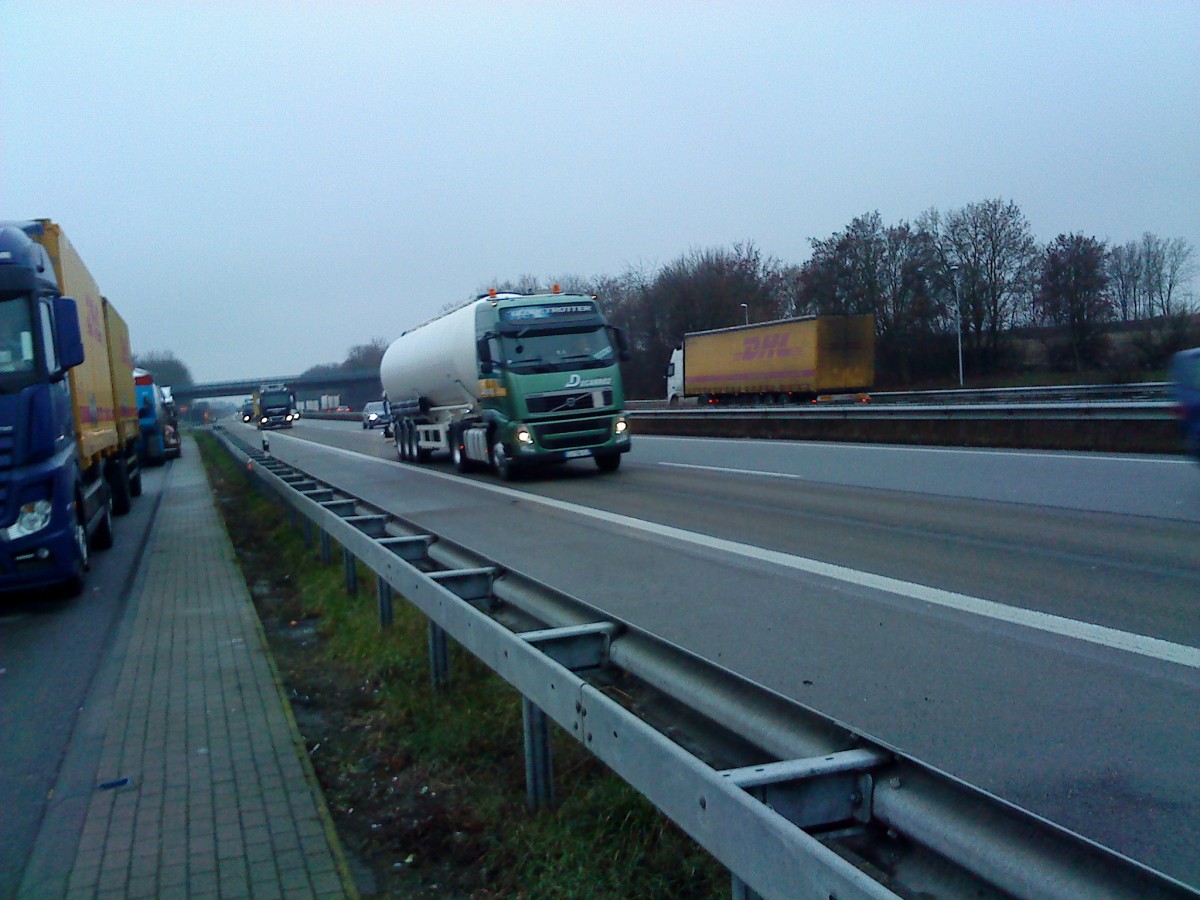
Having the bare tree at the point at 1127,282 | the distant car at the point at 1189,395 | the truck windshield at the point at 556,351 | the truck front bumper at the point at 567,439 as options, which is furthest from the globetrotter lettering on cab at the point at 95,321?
the bare tree at the point at 1127,282

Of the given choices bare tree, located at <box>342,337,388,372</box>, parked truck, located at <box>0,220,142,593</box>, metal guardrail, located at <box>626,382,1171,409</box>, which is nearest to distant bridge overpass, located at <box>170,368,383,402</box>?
bare tree, located at <box>342,337,388,372</box>

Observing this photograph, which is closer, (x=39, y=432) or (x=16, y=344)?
(x=39, y=432)

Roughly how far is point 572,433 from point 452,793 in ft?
46.7

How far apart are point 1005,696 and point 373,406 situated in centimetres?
7389

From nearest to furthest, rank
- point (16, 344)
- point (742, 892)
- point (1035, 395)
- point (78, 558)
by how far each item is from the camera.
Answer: point (742, 892) < point (16, 344) < point (78, 558) < point (1035, 395)

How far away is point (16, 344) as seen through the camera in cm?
1091

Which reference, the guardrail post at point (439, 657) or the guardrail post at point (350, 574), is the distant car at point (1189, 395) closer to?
the guardrail post at point (350, 574)

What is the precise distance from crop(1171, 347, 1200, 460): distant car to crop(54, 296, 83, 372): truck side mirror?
12.8m

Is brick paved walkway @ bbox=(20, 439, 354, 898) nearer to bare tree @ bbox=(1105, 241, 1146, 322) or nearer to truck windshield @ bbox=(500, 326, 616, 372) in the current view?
truck windshield @ bbox=(500, 326, 616, 372)

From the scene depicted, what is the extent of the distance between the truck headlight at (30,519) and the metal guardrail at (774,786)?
7.02m

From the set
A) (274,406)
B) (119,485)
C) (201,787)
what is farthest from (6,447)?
(274,406)

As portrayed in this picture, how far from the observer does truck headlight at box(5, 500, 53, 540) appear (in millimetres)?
10344

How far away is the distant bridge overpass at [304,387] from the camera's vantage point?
11516 cm

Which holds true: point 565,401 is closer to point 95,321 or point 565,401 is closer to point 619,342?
point 619,342
